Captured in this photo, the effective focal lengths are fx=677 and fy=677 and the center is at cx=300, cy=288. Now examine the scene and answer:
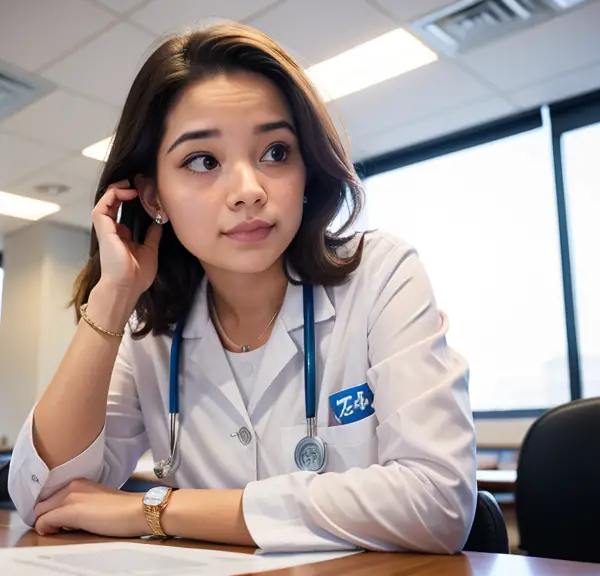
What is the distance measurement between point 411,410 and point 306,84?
1.93 feet

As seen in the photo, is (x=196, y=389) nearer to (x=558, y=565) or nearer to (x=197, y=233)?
(x=197, y=233)

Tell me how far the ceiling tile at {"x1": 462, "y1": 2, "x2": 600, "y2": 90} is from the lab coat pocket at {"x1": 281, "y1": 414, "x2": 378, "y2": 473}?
280 cm

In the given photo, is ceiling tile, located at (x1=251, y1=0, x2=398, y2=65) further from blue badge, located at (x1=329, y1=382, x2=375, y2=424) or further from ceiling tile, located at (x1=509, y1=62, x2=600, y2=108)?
blue badge, located at (x1=329, y1=382, x2=375, y2=424)

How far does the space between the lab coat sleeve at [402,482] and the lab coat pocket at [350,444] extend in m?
0.06

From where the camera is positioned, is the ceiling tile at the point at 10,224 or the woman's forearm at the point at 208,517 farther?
the ceiling tile at the point at 10,224

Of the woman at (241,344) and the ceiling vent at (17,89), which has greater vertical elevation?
Result: the ceiling vent at (17,89)

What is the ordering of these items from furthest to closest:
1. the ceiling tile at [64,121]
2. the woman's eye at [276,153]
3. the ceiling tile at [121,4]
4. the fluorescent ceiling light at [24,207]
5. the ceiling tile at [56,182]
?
1. the fluorescent ceiling light at [24,207]
2. the ceiling tile at [56,182]
3. the ceiling tile at [64,121]
4. the ceiling tile at [121,4]
5. the woman's eye at [276,153]

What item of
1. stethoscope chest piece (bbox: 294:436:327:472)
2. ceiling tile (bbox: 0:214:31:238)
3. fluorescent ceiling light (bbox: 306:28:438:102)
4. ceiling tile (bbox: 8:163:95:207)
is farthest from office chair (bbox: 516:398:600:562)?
ceiling tile (bbox: 0:214:31:238)

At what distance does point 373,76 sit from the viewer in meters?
3.65

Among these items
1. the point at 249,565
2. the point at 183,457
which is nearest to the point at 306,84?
the point at 183,457

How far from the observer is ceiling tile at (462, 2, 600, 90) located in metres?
3.19

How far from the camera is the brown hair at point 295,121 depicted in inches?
44.0

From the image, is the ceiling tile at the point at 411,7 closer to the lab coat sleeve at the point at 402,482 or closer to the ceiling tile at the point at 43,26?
the ceiling tile at the point at 43,26

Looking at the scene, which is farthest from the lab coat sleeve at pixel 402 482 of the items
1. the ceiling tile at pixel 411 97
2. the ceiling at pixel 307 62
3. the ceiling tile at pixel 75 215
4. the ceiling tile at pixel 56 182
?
the ceiling tile at pixel 75 215
